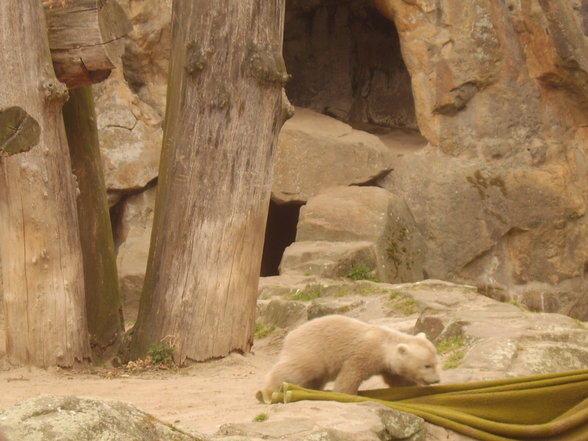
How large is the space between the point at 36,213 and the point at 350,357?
110 inches

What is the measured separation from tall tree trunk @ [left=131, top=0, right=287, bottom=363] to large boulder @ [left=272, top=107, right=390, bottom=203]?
17.0 feet

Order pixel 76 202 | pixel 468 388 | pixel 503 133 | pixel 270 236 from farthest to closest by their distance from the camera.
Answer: pixel 270 236 < pixel 503 133 < pixel 76 202 < pixel 468 388

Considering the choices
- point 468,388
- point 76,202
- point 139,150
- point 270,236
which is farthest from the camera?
point 270,236

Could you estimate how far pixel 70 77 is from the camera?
7262 millimetres

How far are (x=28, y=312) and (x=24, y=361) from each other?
0.36 meters

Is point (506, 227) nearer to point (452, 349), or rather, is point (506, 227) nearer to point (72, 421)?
point (452, 349)

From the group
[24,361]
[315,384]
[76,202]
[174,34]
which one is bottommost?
[24,361]

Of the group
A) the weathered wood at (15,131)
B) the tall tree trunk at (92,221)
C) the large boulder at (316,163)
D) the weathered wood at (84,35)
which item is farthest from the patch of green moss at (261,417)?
the large boulder at (316,163)

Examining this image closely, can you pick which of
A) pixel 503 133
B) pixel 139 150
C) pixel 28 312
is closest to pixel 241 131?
Answer: pixel 28 312

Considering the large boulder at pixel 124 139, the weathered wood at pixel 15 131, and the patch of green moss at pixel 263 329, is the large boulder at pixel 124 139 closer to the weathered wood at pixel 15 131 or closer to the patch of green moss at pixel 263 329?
the patch of green moss at pixel 263 329

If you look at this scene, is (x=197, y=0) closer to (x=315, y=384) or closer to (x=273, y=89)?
(x=273, y=89)

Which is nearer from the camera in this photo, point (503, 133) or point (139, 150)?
point (139, 150)

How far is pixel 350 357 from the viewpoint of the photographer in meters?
5.25

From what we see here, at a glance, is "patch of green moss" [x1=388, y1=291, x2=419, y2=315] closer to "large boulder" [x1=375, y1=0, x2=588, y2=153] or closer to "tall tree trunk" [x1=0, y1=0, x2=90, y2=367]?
"tall tree trunk" [x1=0, y1=0, x2=90, y2=367]
